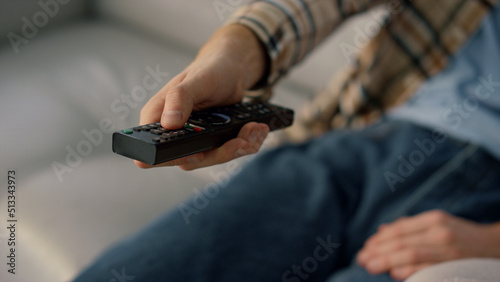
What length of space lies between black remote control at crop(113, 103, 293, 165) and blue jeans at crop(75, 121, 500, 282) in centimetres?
18

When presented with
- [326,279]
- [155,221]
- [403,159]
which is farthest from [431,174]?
[155,221]

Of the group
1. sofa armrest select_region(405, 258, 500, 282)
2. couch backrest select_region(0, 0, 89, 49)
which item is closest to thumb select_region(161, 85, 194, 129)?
couch backrest select_region(0, 0, 89, 49)

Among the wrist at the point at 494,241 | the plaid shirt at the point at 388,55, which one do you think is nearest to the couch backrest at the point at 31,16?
the plaid shirt at the point at 388,55

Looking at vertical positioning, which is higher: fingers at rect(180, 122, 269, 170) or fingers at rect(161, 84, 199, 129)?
fingers at rect(161, 84, 199, 129)

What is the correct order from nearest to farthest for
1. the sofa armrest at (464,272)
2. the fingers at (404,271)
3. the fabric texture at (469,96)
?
the sofa armrest at (464,272)
the fingers at (404,271)
the fabric texture at (469,96)

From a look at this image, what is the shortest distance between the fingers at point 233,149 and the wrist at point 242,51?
68 millimetres

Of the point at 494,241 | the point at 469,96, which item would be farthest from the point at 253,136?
the point at 469,96

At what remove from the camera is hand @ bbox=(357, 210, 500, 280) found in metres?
0.49

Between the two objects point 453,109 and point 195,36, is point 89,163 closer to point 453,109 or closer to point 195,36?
point 195,36

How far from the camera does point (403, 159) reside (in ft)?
1.89

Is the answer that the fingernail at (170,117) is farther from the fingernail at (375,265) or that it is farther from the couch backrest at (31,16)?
the fingernail at (375,265)

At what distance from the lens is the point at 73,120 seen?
34 centimetres

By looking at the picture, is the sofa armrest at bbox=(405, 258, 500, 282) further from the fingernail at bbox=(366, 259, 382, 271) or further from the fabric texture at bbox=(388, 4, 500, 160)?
the fabric texture at bbox=(388, 4, 500, 160)

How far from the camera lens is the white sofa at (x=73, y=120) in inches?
12.5
